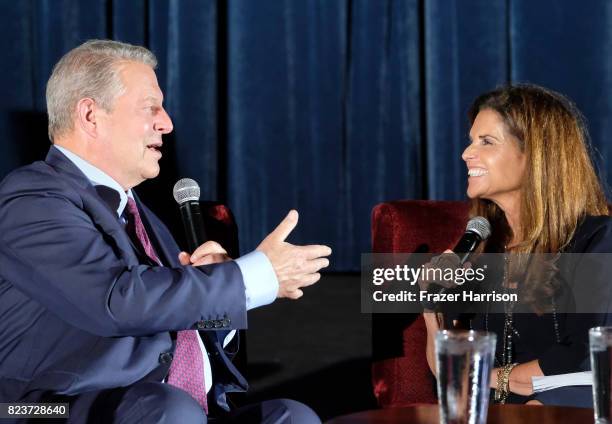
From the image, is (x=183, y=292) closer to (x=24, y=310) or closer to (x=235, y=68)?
(x=24, y=310)

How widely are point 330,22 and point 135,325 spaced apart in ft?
6.05

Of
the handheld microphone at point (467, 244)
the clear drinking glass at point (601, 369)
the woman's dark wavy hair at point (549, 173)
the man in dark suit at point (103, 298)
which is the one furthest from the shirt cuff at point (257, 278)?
the woman's dark wavy hair at point (549, 173)

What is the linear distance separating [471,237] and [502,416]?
63 cm

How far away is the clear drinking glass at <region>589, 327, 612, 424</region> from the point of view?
115cm

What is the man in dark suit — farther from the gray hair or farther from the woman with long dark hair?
the woman with long dark hair

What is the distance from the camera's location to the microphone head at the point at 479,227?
78.7 inches

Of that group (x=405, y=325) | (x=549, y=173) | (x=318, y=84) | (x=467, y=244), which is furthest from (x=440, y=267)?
(x=318, y=84)

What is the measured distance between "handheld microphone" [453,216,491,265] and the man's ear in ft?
2.50

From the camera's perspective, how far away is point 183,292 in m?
1.53

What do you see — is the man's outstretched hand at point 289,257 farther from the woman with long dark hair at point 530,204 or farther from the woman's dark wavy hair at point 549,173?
the woman's dark wavy hair at point 549,173

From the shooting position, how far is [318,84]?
10.3ft

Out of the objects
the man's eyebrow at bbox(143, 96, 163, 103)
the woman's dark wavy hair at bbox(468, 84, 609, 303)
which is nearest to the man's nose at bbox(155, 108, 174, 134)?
the man's eyebrow at bbox(143, 96, 163, 103)

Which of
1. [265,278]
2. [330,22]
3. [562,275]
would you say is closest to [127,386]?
[265,278]

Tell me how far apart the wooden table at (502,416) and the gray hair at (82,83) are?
78 centimetres
